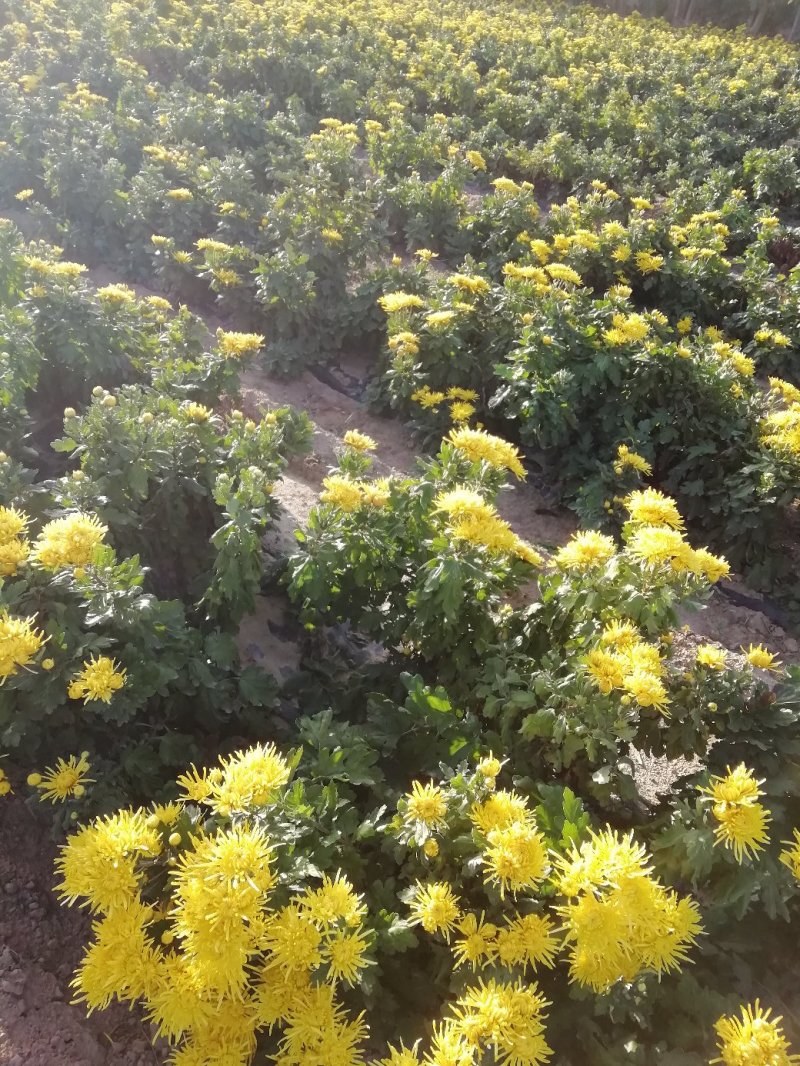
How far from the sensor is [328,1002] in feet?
5.36

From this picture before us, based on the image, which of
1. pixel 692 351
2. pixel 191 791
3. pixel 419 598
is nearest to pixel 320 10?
pixel 692 351

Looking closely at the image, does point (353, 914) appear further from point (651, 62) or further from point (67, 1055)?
point (651, 62)

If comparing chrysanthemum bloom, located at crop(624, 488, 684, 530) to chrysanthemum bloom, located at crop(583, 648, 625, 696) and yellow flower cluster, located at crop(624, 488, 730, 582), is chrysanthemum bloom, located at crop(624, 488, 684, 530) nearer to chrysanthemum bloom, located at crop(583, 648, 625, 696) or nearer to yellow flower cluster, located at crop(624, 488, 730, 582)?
yellow flower cluster, located at crop(624, 488, 730, 582)

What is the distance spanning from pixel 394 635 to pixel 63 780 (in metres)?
1.39

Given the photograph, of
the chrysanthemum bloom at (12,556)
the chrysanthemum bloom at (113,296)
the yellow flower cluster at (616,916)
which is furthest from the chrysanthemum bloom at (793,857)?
the chrysanthemum bloom at (113,296)

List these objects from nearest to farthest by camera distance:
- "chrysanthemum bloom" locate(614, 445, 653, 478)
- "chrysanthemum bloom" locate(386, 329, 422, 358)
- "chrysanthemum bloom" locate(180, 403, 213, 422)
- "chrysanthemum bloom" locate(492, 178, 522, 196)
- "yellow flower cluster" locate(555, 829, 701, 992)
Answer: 1. "yellow flower cluster" locate(555, 829, 701, 992)
2. "chrysanthemum bloom" locate(180, 403, 213, 422)
3. "chrysanthemum bloom" locate(614, 445, 653, 478)
4. "chrysanthemum bloom" locate(386, 329, 422, 358)
5. "chrysanthemum bloom" locate(492, 178, 522, 196)

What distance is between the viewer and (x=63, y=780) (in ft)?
6.77

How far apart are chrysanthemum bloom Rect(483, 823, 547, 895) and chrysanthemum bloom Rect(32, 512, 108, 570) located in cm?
144

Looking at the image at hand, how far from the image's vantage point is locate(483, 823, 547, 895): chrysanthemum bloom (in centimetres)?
168

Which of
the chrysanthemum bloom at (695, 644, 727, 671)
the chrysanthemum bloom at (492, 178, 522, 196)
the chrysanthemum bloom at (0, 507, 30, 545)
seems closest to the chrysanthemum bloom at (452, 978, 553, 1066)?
the chrysanthemum bloom at (695, 644, 727, 671)

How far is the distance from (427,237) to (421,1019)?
23.8 ft

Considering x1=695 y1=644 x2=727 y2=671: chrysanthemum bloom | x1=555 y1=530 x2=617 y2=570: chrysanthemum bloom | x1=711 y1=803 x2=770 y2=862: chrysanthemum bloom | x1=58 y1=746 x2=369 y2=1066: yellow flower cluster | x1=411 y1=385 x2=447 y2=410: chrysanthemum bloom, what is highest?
x1=555 y1=530 x2=617 y2=570: chrysanthemum bloom

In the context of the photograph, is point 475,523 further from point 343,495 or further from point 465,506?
point 343,495

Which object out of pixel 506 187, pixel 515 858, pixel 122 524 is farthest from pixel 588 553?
pixel 506 187
